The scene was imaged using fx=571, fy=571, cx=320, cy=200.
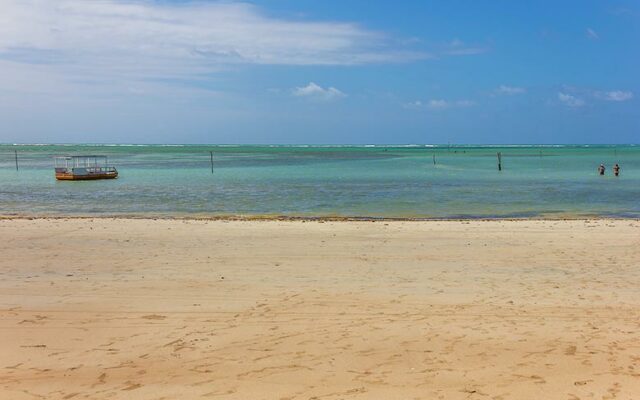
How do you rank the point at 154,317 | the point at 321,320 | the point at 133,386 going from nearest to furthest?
the point at 133,386 → the point at 321,320 → the point at 154,317

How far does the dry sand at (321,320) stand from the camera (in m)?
5.55

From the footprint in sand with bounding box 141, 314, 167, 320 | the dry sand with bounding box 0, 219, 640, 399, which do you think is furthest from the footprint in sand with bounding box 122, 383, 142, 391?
the footprint in sand with bounding box 141, 314, 167, 320

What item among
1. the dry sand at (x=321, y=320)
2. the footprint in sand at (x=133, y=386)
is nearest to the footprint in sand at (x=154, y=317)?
the dry sand at (x=321, y=320)

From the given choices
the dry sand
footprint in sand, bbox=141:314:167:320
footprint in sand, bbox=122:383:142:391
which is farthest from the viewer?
footprint in sand, bbox=141:314:167:320

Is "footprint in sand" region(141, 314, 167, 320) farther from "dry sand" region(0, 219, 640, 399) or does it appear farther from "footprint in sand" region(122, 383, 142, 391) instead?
"footprint in sand" region(122, 383, 142, 391)

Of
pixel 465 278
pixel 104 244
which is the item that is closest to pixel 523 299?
pixel 465 278

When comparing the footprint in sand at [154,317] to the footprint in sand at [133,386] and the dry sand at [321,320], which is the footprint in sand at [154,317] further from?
the footprint in sand at [133,386]

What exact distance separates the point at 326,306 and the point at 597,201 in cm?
2310

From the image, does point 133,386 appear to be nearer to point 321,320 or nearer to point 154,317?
point 154,317

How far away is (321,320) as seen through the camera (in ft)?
24.3

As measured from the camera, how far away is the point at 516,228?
52.5 feet

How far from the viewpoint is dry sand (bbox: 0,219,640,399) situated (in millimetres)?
5551

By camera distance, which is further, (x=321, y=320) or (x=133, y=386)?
(x=321, y=320)

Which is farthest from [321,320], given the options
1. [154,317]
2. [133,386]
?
[133,386]
